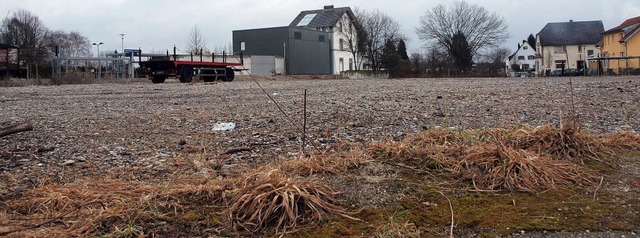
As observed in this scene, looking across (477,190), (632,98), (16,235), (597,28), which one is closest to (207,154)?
(16,235)

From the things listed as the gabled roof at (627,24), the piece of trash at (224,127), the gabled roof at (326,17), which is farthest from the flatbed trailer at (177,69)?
the gabled roof at (627,24)

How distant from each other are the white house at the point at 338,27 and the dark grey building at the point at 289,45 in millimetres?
2618

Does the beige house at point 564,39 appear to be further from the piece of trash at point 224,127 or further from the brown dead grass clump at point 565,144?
the brown dead grass clump at point 565,144

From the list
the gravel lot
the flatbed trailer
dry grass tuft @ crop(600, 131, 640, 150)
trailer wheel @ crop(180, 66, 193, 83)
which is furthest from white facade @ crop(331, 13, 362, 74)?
dry grass tuft @ crop(600, 131, 640, 150)

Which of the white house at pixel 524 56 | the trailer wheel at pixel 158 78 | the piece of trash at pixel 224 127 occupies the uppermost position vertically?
the white house at pixel 524 56

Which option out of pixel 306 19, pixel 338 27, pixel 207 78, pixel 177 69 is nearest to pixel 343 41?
pixel 338 27

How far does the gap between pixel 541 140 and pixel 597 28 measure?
3240 inches

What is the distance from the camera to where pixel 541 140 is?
3625 mm

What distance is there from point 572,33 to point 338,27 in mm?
36945

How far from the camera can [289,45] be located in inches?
2136

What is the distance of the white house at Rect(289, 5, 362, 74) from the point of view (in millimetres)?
62781

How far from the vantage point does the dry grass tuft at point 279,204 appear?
2.52 metres

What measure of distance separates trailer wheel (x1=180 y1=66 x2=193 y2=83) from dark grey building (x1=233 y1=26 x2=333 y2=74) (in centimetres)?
2651

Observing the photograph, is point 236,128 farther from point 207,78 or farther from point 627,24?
point 627,24
